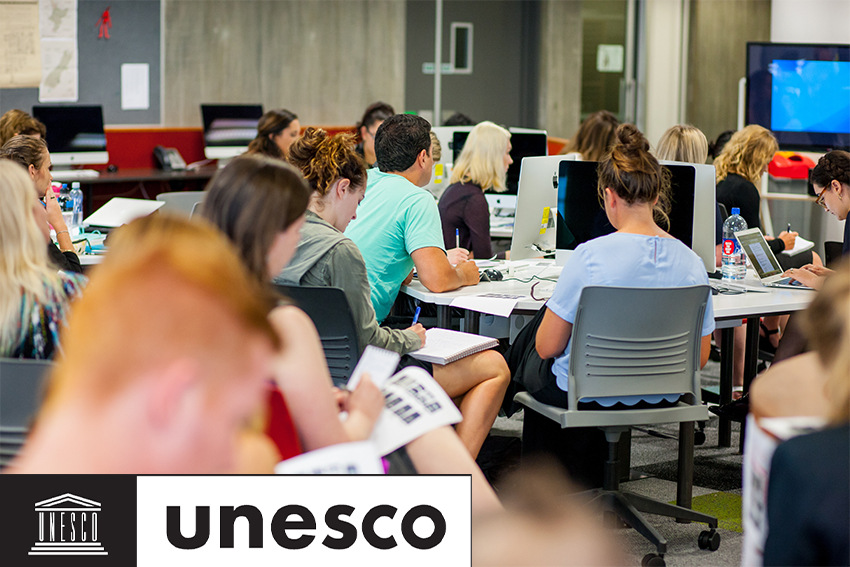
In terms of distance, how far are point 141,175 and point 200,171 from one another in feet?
1.81

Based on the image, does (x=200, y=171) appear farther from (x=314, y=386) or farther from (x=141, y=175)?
(x=314, y=386)

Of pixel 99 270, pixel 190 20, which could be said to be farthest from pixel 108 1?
pixel 99 270

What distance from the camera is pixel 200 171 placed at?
7.40 m

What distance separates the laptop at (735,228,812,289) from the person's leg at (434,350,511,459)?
1.23 m

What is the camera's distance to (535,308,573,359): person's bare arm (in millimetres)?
2486

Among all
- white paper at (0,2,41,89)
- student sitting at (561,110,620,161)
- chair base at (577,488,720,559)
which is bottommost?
chair base at (577,488,720,559)

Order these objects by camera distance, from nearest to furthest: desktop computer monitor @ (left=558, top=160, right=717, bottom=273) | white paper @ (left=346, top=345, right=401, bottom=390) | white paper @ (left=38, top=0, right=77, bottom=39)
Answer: white paper @ (left=346, top=345, right=401, bottom=390)
desktop computer monitor @ (left=558, top=160, right=717, bottom=273)
white paper @ (left=38, top=0, right=77, bottom=39)

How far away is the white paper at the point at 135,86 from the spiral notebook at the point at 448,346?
5770 millimetres

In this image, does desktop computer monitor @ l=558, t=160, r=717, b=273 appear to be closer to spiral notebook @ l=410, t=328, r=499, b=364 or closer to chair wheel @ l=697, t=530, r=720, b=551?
spiral notebook @ l=410, t=328, r=499, b=364

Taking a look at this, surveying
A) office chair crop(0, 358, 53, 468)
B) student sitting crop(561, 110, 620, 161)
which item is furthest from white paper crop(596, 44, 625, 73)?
office chair crop(0, 358, 53, 468)

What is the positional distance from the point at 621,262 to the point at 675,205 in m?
0.85

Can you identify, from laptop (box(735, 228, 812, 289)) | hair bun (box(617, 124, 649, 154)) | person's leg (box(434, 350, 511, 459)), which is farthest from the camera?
laptop (box(735, 228, 812, 289))

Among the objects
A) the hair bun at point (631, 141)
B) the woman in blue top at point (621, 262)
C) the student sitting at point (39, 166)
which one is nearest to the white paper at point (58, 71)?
the student sitting at point (39, 166)

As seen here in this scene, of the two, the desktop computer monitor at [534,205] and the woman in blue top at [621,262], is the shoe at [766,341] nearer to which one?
the desktop computer monitor at [534,205]
